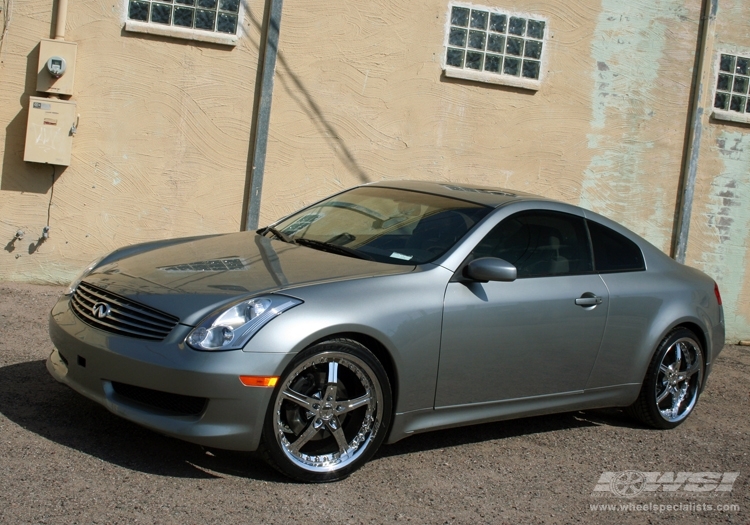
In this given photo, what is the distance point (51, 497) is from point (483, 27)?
7121 millimetres

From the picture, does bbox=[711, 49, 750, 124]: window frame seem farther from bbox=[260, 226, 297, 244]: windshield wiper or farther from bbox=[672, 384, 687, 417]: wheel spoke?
bbox=[260, 226, 297, 244]: windshield wiper

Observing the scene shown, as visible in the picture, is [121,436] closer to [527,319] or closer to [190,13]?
[527,319]

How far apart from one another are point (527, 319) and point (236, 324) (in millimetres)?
1815

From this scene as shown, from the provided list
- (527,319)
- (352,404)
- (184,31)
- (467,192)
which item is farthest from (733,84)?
(352,404)

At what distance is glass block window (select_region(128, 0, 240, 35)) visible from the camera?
28.1ft

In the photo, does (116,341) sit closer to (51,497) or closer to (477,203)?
(51,497)

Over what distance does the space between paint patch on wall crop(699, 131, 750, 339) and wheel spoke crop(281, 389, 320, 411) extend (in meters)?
7.54

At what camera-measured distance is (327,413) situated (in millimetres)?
4523

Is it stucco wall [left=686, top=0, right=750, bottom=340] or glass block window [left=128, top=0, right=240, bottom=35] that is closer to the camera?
glass block window [left=128, top=0, right=240, bottom=35]

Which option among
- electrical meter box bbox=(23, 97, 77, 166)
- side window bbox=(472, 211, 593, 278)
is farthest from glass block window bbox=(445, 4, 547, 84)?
side window bbox=(472, 211, 593, 278)

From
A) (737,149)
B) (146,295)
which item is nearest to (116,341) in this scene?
(146,295)

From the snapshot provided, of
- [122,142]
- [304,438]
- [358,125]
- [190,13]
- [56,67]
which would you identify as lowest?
[304,438]

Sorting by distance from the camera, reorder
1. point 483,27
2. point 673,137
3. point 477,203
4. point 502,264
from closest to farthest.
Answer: point 502,264 < point 477,203 < point 483,27 < point 673,137

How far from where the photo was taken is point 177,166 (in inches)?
346
